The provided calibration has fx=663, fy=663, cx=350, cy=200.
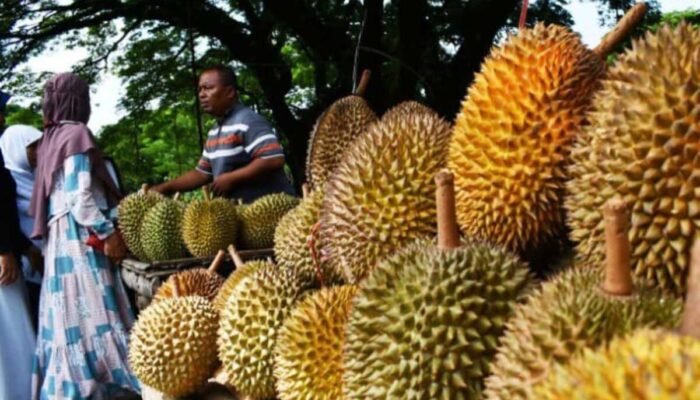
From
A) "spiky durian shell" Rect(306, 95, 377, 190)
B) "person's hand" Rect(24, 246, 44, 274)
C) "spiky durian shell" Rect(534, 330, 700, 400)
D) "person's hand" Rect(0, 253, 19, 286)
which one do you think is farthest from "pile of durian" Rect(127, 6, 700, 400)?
"person's hand" Rect(24, 246, 44, 274)

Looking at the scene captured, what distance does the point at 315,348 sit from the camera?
3.96ft

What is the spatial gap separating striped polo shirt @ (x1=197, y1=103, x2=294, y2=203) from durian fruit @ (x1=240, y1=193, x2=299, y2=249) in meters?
0.40

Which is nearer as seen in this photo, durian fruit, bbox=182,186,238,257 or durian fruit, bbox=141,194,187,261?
durian fruit, bbox=182,186,238,257

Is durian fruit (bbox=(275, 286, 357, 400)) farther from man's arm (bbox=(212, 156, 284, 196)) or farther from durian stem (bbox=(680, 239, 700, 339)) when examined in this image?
man's arm (bbox=(212, 156, 284, 196))

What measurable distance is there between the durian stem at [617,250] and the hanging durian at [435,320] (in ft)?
0.66

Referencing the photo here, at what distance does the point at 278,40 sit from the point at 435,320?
10225mm

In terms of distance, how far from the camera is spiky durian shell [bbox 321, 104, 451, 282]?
120cm

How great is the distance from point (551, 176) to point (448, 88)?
21.2 ft

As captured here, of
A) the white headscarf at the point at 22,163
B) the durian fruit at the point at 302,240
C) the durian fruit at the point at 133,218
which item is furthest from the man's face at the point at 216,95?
the durian fruit at the point at 302,240

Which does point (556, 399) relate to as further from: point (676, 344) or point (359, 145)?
point (359, 145)

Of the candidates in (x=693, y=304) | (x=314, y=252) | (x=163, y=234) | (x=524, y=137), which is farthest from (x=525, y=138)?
(x=163, y=234)

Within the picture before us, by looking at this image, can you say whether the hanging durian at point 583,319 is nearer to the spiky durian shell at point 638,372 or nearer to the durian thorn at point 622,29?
the spiky durian shell at point 638,372

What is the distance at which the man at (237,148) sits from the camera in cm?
357

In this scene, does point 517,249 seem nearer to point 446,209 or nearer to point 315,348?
point 446,209
